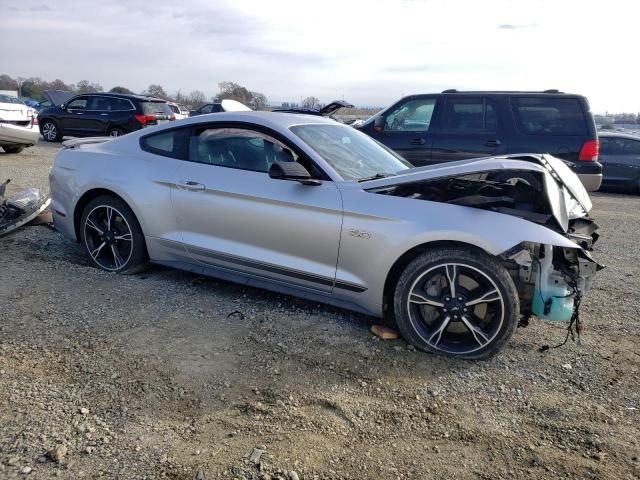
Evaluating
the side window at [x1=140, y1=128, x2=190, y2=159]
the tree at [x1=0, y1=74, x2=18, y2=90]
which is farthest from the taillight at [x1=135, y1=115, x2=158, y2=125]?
the tree at [x1=0, y1=74, x2=18, y2=90]

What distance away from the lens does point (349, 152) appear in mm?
4402

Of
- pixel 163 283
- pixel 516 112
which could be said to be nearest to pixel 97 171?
pixel 163 283

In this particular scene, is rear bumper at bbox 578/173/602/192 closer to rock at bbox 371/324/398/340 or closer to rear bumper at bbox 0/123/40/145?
rock at bbox 371/324/398/340

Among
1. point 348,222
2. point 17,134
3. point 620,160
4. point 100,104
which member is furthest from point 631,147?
point 100,104

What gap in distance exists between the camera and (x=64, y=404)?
111 inches

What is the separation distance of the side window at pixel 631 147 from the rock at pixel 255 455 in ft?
41.2

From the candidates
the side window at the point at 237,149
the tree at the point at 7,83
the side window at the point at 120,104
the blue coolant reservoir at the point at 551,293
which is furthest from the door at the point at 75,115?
the tree at the point at 7,83

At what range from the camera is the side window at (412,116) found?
27.6 ft

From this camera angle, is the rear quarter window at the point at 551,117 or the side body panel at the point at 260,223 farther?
the rear quarter window at the point at 551,117

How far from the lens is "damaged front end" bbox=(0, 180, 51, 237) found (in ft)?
18.3

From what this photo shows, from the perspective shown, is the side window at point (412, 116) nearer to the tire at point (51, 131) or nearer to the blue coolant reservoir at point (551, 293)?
the blue coolant reservoir at point (551, 293)

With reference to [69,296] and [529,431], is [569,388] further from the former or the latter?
[69,296]

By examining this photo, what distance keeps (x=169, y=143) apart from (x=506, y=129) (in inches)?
210

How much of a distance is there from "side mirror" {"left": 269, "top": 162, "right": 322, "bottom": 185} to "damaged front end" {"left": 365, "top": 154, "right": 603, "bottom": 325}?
1.52 ft
